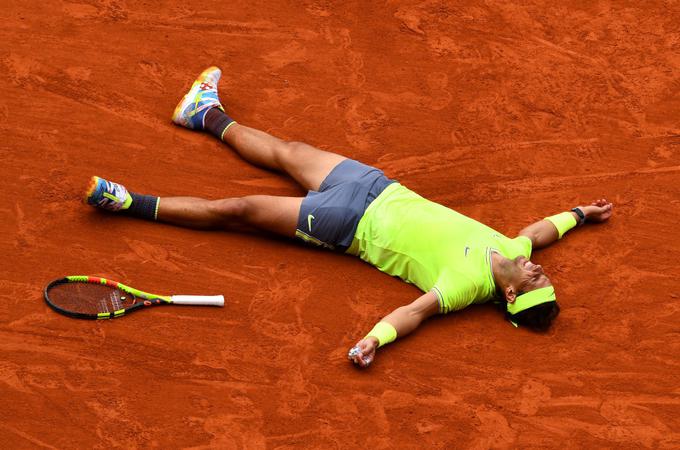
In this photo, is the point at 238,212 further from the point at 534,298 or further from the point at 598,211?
the point at 598,211

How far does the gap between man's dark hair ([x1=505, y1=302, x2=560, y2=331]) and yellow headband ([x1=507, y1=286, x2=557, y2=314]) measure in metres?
0.03

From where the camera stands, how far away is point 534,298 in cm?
839

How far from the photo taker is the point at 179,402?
767 centimetres

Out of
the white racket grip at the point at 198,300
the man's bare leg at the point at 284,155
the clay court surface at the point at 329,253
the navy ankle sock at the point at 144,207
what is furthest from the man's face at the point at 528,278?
the navy ankle sock at the point at 144,207

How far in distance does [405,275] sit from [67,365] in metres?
2.43

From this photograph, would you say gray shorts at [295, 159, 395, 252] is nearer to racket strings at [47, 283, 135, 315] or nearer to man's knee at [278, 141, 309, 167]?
man's knee at [278, 141, 309, 167]

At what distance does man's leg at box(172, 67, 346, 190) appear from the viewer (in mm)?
9062

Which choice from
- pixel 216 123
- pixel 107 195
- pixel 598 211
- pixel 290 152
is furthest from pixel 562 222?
pixel 107 195

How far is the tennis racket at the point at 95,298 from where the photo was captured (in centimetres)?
800

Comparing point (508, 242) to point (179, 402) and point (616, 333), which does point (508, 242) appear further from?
point (179, 402)

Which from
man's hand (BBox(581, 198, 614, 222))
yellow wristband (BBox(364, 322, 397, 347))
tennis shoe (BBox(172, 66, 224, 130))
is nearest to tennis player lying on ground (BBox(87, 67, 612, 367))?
yellow wristband (BBox(364, 322, 397, 347))

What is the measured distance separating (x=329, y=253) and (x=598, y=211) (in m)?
2.14

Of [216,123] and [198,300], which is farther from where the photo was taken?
[216,123]

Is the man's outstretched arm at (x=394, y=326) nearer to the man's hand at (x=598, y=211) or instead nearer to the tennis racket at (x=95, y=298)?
the tennis racket at (x=95, y=298)
